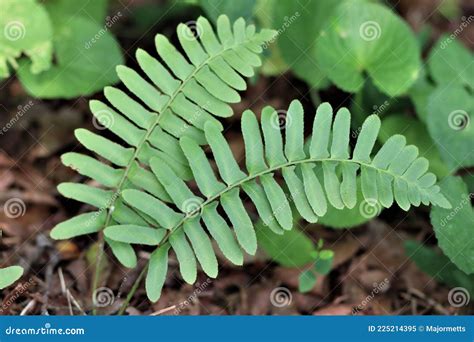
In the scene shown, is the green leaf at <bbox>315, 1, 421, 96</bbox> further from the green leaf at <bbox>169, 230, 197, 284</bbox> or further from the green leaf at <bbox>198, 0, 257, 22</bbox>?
the green leaf at <bbox>169, 230, 197, 284</bbox>

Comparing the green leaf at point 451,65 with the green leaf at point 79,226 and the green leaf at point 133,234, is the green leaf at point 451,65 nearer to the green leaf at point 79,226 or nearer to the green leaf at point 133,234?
the green leaf at point 133,234

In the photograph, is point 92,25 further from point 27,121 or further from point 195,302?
point 195,302

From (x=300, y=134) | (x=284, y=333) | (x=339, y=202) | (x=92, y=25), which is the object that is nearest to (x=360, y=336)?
(x=284, y=333)

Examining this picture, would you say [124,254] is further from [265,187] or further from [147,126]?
[265,187]

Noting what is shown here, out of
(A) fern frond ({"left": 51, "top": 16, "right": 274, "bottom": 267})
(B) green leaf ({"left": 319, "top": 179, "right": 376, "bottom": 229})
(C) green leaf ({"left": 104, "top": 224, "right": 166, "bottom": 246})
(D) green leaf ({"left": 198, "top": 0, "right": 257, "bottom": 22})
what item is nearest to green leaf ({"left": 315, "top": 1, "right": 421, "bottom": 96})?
(D) green leaf ({"left": 198, "top": 0, "right": 257, "bottom": 22})

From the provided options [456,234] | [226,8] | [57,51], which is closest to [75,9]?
[57,51]

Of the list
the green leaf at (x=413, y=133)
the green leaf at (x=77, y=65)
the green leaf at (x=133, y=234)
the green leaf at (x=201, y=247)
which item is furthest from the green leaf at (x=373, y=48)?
the green leaf at (x=133, y=234)
